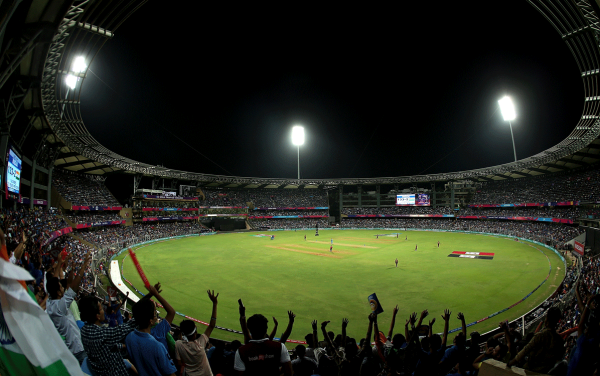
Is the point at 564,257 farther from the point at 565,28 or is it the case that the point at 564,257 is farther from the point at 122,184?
the point at 122,184

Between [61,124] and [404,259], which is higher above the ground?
[61,124]

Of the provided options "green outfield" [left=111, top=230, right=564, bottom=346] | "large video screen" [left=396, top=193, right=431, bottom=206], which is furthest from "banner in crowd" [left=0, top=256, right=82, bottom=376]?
"large video screen" [left=396, top=193, right=431, bottom=206]

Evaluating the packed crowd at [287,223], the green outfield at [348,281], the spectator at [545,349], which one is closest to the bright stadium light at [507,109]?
the green outfield at [348,281]

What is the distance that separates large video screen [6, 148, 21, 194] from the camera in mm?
17828

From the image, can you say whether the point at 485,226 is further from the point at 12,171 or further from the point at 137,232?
the point at 12,171

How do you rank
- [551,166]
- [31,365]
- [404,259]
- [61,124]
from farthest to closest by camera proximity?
[551,166] < [404,259] < [61,124] < [31,365]

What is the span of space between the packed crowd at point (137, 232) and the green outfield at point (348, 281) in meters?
5.99

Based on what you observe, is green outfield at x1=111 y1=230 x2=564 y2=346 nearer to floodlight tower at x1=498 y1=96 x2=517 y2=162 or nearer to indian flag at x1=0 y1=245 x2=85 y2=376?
indian flag at x1=0 y1=245 x2=85 y2=376

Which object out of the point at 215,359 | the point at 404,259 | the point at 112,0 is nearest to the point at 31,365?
the point at 215,359

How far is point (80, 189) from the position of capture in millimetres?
44469

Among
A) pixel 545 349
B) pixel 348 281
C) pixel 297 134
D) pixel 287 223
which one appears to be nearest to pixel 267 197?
pixel 287 223

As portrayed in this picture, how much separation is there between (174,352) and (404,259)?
104 ft

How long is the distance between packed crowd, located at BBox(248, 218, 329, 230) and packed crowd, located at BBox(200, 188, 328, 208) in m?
4.28

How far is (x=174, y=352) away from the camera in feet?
14.5
